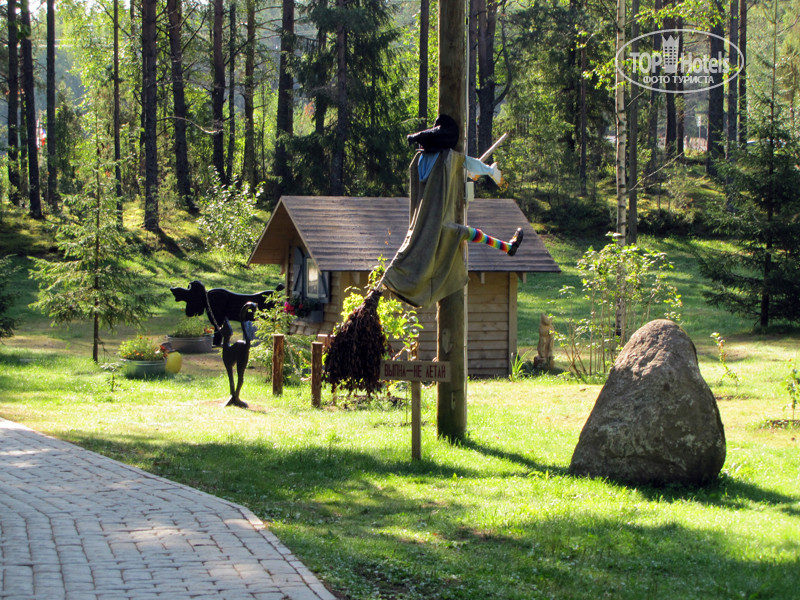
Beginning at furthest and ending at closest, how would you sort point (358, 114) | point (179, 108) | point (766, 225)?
point (179, 108) < point (358, 114) < point (766, 225)

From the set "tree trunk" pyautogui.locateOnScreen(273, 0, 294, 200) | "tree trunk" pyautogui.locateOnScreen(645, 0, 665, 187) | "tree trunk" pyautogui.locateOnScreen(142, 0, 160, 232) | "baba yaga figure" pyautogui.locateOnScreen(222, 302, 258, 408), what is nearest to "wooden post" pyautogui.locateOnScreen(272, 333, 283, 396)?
"baba yaga figure" pyautogui.locateOnScreen(222, 302, 258, 408)

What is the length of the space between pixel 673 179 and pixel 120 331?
23.3 metres

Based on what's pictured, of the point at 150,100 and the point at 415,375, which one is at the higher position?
the point at 150,100

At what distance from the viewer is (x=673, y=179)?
112 feet

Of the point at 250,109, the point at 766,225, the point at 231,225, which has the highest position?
the point at 250,109

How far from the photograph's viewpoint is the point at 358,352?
327 inches

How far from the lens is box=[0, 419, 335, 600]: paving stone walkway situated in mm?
4457

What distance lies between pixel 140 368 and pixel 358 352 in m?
9.20

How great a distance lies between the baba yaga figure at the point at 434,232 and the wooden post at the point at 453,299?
0.95 ft

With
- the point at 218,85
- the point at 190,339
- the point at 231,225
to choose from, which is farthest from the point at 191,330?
the point at 218,85

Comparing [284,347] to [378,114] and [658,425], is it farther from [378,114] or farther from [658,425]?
[378,114]

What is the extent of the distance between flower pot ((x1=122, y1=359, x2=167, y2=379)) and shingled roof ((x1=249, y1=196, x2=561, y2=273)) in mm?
3949

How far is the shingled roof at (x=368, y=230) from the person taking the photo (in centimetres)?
1752

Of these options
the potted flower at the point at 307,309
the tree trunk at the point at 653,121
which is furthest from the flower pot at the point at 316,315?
the tree trunk at the point at 653,121
